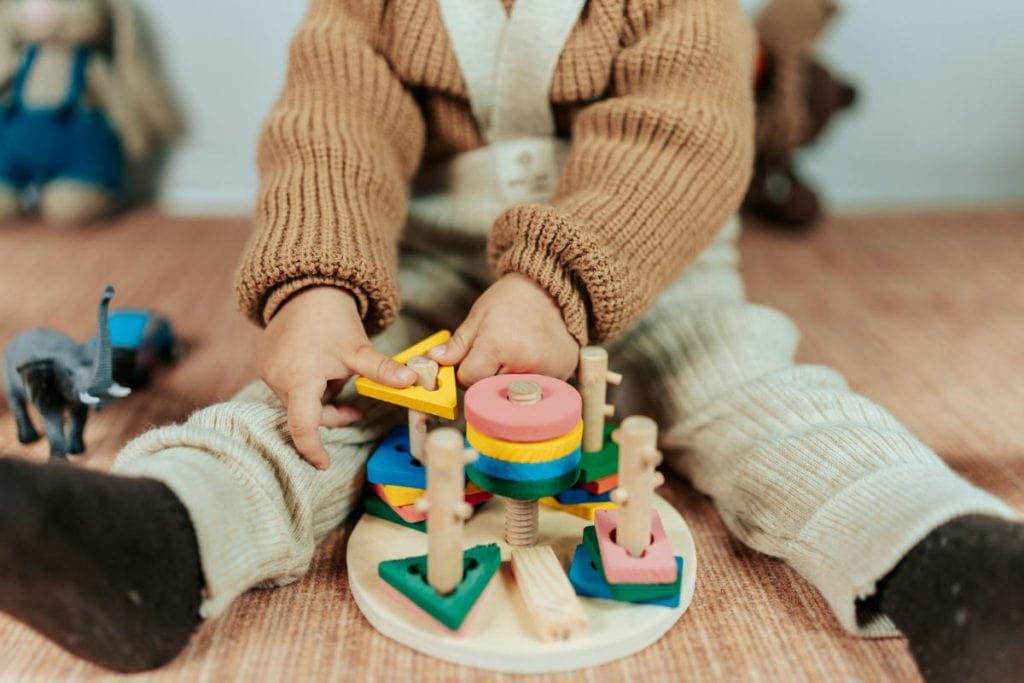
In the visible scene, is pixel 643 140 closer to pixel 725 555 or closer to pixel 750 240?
pixel 725 555

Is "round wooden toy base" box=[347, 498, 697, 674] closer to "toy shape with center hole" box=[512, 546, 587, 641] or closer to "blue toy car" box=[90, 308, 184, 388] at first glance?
"toy shape with center hole" box=[512, 546, 587, 641]

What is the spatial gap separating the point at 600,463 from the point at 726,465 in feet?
0.27

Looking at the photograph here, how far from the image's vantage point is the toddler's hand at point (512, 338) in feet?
1.72

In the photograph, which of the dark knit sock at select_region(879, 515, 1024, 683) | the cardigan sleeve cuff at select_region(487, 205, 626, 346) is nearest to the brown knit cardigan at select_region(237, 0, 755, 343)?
the cardigan sleeve cuff at select_region(487, 205, 626, 346)

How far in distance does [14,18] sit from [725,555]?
1.00 metres

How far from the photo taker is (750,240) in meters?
1.09

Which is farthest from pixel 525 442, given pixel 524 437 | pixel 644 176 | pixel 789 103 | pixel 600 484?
pixel 789 103

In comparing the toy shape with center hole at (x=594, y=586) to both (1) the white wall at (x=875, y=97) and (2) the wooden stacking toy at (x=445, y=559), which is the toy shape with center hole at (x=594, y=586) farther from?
(1) the white wall at (x=875, y=97)

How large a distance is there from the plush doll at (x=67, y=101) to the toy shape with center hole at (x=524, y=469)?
0.84m

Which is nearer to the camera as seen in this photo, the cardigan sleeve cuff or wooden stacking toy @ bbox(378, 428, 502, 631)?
wooden stacking toy @ bbox(378, 428, 502, 631)

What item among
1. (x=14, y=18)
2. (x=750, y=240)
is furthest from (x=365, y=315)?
(x=14, y=18)

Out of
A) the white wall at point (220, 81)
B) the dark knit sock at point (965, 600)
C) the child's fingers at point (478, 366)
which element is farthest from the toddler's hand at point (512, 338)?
the white wall at point (220, 81)

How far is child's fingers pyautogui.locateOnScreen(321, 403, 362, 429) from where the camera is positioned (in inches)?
21.5

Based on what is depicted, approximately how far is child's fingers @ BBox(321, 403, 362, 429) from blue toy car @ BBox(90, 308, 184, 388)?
0.68ft
